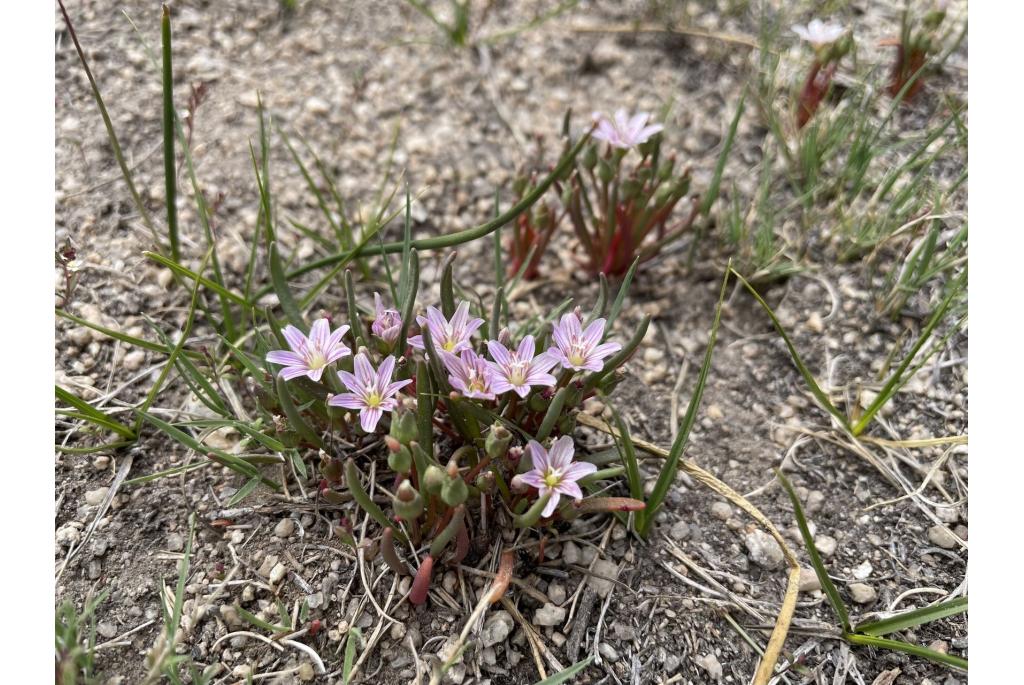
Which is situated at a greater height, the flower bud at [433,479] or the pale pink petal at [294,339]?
the pale pink petal at [294,339]

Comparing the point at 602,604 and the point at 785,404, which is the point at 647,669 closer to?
the point at 602,604

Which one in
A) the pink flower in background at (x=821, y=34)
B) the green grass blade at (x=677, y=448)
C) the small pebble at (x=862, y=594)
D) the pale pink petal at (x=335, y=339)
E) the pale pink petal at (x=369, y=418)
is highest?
the pink flower in background at (x=821, y=34)

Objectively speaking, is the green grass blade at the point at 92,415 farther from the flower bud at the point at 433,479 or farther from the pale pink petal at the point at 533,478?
the pale pink petal at the point at 533,478

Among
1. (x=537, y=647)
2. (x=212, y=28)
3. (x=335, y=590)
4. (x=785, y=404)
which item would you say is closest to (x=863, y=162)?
(x=785, y=404)

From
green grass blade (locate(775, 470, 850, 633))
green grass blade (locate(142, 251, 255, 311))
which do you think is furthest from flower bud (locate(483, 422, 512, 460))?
green grass blade (locate(142, 251, 255, 311))

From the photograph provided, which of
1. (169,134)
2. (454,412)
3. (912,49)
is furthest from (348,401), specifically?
(912,49)

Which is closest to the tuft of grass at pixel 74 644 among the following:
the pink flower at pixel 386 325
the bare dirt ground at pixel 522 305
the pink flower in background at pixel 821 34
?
the bare dirt ground at pixel 522 305
